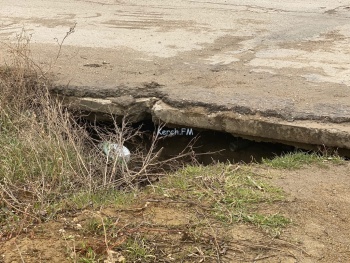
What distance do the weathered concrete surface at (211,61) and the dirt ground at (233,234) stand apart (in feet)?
3.57

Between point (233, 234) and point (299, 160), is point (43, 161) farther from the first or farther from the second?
point (299, 160)

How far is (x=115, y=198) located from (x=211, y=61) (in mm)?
2505

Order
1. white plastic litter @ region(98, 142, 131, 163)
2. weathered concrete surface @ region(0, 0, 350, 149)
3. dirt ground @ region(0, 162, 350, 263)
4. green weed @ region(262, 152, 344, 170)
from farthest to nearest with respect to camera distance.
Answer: weathered concrete surface @ region(0, 0, 350, 149)
white plastic litter @ region(98, 142, 131, 163)
green weed @ region(262, 152, 344, 170)
dirt ground @ region(0, 162, 350, 263)

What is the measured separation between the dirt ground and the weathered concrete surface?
3.57 feet

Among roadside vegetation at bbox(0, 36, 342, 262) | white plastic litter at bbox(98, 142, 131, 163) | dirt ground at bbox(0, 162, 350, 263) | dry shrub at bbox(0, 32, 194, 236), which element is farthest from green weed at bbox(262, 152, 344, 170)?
white plastic litter at bbox(98, 142, 131, 163)

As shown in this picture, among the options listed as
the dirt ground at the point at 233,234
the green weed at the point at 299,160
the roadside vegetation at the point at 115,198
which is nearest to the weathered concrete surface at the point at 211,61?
the green weed at the point at 299,160

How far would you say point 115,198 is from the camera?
12.7 ft

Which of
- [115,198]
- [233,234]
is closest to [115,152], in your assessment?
[115,198]

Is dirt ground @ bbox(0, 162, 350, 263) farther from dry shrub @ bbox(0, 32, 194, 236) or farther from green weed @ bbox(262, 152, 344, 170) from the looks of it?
green weed @ bbox(262, 152, 344, 170)

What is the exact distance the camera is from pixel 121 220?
3471mm

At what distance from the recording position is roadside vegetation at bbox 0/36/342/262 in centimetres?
322

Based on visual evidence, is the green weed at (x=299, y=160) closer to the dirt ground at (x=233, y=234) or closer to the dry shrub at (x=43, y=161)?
the dirt ground at (x=233, y=234)

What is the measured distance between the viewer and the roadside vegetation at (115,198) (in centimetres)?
322

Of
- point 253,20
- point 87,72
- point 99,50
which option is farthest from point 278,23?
point 87,72
